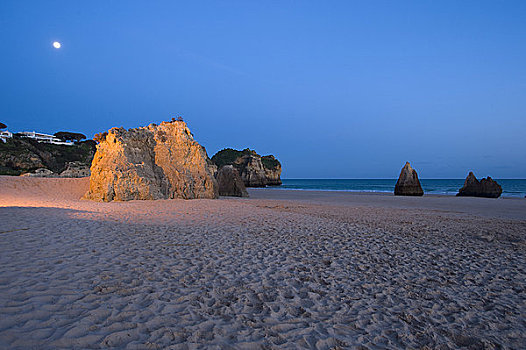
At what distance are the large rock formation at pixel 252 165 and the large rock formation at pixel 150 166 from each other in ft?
160

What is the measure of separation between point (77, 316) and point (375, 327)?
11.6 feet

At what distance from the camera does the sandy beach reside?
3004 mm

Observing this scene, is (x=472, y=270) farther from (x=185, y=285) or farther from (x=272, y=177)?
(x=272, y=177)

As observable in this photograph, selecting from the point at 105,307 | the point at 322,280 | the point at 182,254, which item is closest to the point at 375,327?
the point at 322,280

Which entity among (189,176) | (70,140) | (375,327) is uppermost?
(70,140)

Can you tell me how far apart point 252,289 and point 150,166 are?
1502 centimetres

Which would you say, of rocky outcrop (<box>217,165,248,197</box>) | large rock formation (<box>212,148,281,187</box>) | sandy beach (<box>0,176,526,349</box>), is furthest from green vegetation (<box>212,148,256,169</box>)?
sandy beach (<box>0,176,526,349</box>)

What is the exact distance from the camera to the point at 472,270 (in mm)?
5445

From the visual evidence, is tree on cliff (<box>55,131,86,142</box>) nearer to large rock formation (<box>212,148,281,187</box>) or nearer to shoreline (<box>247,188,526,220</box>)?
large rock formation (<box>212,148,281,187</box>)

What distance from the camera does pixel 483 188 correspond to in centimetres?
2861

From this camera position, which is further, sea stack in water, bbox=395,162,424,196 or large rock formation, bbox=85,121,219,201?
sea stack in water, bbox=395,162,424,196

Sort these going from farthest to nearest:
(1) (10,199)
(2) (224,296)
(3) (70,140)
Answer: (3) (70,140), (1) (10,199), (2) (224,296)

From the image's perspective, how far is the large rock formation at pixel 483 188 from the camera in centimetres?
2833

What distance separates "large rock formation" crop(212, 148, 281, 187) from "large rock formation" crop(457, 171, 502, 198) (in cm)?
4667
